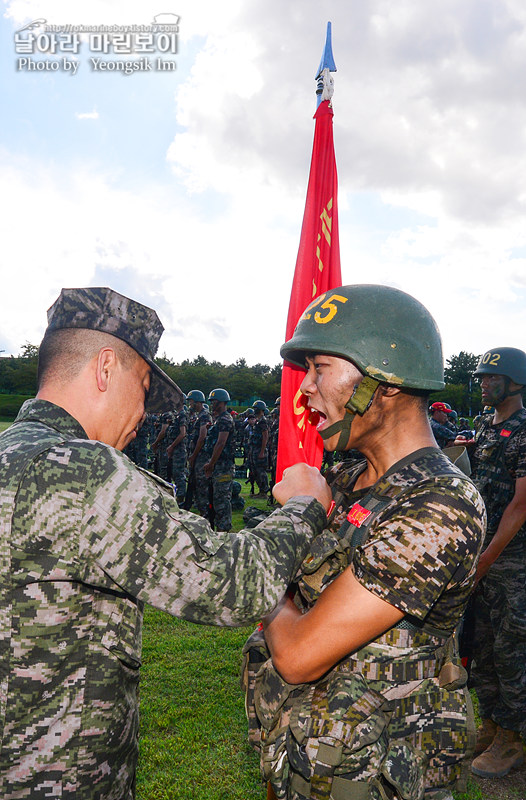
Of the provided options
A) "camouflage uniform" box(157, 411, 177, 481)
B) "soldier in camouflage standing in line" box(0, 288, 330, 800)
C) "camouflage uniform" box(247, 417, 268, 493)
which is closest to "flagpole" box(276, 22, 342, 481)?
"soldier in camouflage standing in line" box(0, 288, 330, 800)

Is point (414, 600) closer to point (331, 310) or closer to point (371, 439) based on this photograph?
point (371, 439)

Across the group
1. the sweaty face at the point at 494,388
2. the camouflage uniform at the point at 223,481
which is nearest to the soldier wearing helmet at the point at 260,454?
the camouflage uniform at the point at 223,481

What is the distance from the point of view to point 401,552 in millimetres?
1578

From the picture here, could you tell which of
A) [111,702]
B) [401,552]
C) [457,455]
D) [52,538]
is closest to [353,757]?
[401,552]

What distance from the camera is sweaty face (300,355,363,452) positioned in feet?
6.56

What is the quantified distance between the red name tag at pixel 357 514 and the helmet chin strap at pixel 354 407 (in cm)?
25

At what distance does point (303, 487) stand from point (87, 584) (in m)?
0.82

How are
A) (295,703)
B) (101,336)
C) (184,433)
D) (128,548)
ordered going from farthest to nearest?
1. (184,433)
2. (101,336)
3. (295,703)
4. (128,548)

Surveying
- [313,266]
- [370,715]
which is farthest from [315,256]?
[370,715]

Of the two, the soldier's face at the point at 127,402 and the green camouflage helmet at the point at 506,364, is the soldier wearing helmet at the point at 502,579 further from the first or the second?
the soldier's face at the point at 127,402

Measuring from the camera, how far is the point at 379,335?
77.2 inches

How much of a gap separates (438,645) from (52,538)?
1333mm

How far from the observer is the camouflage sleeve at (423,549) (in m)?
1.57

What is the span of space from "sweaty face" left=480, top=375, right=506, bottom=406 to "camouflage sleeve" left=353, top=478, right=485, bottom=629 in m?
3.29
